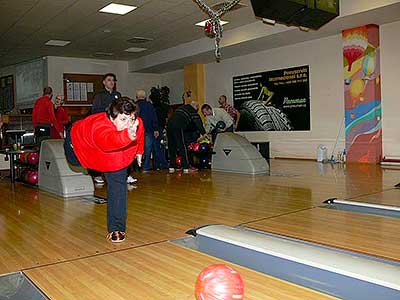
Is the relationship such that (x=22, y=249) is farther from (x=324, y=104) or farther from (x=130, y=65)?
(x=130, y=65)

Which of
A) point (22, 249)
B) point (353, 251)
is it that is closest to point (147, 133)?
point (22, 249)

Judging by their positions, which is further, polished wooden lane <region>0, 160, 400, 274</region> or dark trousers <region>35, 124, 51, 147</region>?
dark trousers <region>35, 124, 51, 147</region>

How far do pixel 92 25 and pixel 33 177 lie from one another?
3.60 meters

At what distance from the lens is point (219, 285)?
5.14 feet

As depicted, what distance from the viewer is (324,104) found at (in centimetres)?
845

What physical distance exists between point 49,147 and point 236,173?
2.73m

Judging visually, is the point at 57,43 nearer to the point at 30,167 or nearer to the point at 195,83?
the point at 195,83

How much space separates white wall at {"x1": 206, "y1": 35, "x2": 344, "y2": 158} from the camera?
26.9ft

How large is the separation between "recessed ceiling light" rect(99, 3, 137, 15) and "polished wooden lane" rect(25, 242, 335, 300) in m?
5.19

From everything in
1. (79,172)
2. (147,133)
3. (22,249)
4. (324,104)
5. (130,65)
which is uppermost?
(130,65)

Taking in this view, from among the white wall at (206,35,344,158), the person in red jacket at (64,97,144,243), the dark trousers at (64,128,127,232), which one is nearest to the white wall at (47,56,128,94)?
the white wall at (206,35,344,158)

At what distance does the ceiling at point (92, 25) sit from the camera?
22.2 ft

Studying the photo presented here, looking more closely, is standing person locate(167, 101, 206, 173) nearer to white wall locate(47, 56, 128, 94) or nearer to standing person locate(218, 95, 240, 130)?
standing person locate(218, 95, 240, 130)

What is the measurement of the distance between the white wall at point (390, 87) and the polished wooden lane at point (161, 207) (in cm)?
129
